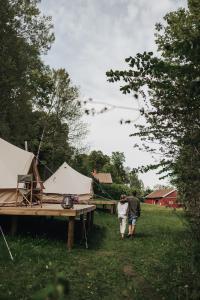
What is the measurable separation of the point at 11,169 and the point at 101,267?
8.16 meters

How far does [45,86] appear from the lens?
37.6 metres

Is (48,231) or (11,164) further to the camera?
(11,164)

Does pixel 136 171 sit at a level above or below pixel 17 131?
below

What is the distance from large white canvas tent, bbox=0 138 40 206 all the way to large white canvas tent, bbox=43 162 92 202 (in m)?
7.23

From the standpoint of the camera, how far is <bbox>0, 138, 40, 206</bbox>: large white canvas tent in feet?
54.1

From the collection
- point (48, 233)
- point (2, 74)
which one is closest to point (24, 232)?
point (48, 233)

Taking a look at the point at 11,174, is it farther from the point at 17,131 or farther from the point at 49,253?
the point at 17,131

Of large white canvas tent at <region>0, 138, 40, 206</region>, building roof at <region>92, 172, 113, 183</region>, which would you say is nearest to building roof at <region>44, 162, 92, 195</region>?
large white canvas tent at <region>0, 138, 40, 206</region>

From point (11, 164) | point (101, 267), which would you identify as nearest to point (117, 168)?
point (11, 164)

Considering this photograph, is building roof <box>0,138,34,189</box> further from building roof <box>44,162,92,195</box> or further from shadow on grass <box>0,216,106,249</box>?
building roof <box>44,162,92,195</box>

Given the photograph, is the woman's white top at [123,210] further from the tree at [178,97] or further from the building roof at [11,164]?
the tree at [178,97]

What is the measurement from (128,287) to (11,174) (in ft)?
31.8

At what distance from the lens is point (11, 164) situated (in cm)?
1775

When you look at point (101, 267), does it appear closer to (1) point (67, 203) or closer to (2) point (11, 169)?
(1) point (67, 203)
